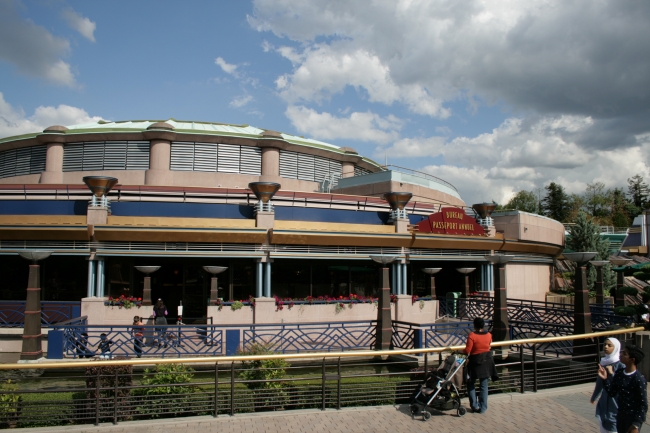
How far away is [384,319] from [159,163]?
54.6ft

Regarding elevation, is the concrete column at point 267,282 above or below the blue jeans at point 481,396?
A: above

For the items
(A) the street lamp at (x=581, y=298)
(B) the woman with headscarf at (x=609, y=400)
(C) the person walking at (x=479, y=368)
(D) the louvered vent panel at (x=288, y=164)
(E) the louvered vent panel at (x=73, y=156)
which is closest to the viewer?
(B) the woman with headscarf at (x=609, y=400)

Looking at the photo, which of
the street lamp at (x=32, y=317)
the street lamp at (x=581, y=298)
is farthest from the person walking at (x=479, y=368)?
the street lamp at (x=32, y=317)

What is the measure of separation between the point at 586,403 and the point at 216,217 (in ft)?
49.0

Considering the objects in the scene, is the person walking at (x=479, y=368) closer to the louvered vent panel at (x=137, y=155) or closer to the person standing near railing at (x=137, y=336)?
the person standing near railing at (x=137, y=336)

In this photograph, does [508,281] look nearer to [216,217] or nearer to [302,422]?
[216,217]

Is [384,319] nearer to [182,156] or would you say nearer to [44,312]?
[44,312]

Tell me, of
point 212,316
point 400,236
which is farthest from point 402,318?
point 212,316

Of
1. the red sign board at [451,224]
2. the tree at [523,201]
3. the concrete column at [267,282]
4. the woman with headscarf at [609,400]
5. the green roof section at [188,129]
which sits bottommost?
the woman with headscarf at [609,400]

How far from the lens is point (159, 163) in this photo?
93.7 feet

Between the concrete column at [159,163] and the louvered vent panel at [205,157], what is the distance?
1455mm

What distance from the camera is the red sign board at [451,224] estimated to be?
79.4 feet

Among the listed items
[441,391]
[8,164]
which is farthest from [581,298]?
[8,164]

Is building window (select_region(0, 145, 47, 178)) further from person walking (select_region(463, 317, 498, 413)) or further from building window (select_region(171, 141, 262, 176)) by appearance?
person walking (select_region(463, 317, 498, 413))
